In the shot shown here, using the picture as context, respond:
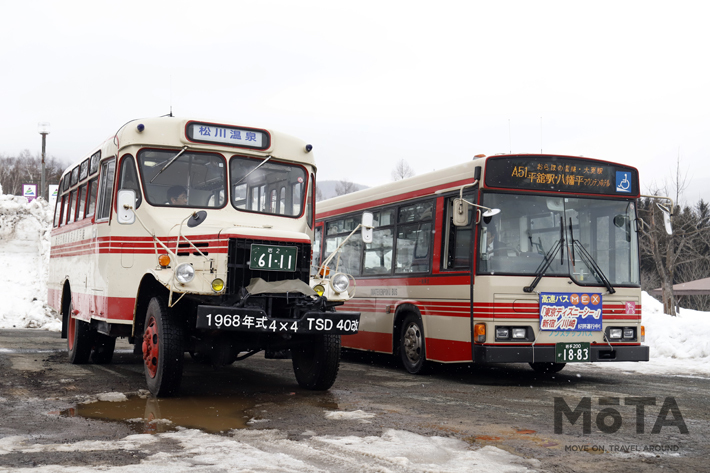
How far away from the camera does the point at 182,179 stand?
964 cm

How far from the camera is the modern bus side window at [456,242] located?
10.8 meters

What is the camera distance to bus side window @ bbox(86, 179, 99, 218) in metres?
11.0

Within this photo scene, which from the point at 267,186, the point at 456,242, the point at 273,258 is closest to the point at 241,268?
the point at 273,258

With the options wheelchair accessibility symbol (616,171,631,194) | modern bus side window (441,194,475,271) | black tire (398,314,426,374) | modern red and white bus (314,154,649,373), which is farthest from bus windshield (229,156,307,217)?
wheelchair accessibility symbol (616,171,631,194)

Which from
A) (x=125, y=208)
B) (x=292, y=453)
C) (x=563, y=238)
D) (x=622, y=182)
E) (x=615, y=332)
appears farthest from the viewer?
(x=622, y=182)

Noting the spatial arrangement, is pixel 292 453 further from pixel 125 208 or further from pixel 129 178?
pixel 129 178

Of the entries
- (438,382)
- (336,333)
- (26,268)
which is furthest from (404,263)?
(26,268)

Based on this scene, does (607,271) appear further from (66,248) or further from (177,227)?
(66,248)

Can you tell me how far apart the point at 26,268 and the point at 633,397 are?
24.9 m

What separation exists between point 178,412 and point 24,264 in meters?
24.0

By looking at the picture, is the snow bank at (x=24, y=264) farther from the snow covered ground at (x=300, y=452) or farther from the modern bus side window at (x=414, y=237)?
the snow covered ground at (x=300, y=452)

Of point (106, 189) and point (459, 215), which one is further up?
point (106, 189)

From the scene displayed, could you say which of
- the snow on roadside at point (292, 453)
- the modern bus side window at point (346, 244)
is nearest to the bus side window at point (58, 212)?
the modern bus side window at point (346, 244)

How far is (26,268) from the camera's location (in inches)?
1126
